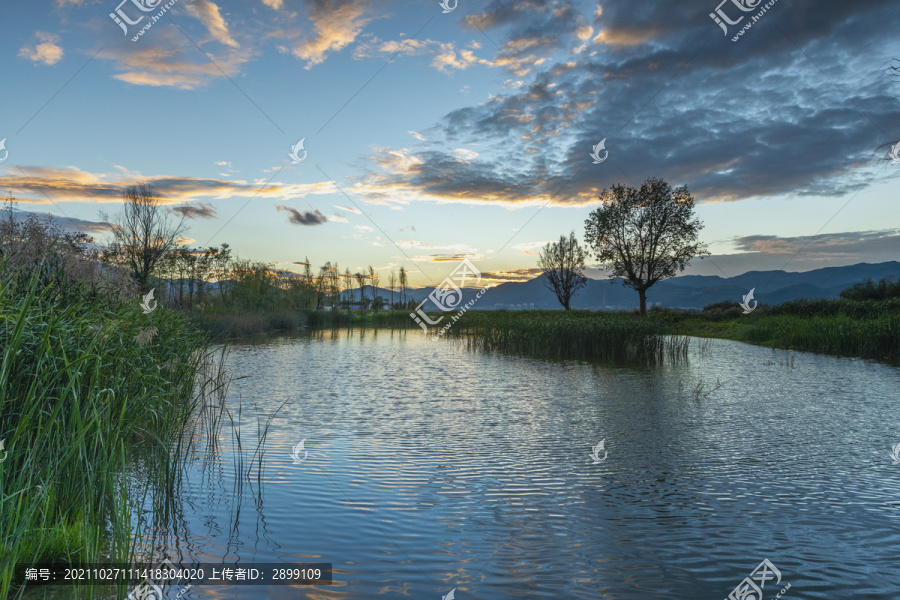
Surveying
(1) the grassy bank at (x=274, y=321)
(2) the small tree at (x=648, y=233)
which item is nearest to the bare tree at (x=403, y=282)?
(1) the grassy bank at (x=274, y=321)

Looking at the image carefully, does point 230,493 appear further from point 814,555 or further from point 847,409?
point 847,409

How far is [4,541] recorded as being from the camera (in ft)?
10.7

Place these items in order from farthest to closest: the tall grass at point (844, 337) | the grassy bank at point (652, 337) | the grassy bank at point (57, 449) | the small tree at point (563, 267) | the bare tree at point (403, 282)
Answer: the bare tree at point (403, 282) < the small tree at point (563, 267) < the grassy bank at point (652, 337) < the tall grass at point (844, 337) < the grassy bank at point (57, 449)

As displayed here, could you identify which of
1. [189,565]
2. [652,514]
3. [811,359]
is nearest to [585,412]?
[652,514]

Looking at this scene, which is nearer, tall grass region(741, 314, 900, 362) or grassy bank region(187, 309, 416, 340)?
tall grass region(741, 314, 900, 362)

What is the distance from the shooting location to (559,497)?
610 cm

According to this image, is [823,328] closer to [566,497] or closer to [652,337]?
[652,337]

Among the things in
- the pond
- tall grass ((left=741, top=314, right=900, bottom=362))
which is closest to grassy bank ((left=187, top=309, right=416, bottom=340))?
the pond

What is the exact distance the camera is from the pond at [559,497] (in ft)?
14.1

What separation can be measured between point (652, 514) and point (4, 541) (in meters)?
5.72

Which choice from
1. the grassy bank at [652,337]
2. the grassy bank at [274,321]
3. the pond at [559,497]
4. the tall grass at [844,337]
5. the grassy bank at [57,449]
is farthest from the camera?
the grassy bank at [274,321]

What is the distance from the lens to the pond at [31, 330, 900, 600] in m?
4.30

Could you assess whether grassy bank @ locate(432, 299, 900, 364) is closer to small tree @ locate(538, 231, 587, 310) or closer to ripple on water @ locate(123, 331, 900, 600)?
ripple on water @ locate(123, 331, 900, 600)

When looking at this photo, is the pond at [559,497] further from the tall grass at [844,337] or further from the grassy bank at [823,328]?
the grassy bank at [823,328]
